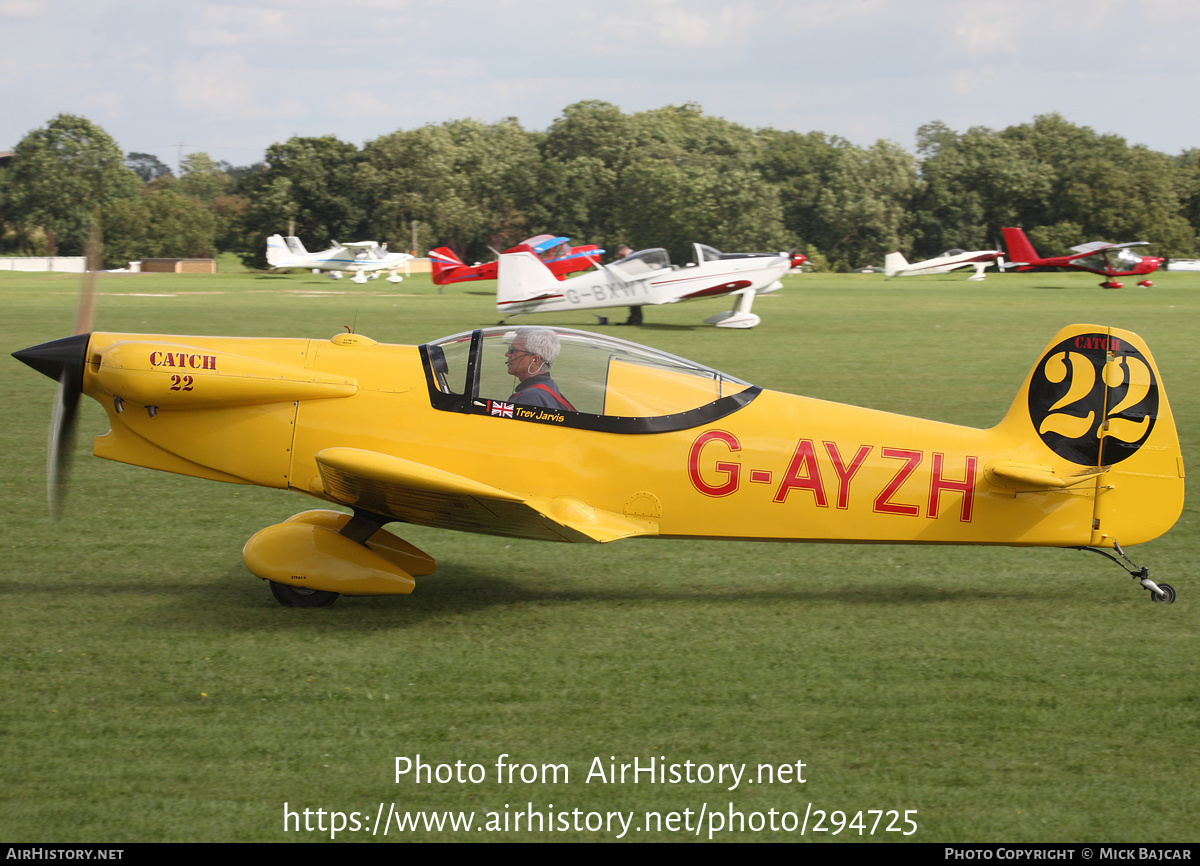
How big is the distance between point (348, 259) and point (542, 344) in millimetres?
53639

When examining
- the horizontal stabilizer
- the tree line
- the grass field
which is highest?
the tree line

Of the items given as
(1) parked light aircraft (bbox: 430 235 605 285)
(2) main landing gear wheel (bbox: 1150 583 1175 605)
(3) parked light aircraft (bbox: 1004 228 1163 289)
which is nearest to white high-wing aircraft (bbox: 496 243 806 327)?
(1) parked light aircraft (bbox: 430 235 605 285)

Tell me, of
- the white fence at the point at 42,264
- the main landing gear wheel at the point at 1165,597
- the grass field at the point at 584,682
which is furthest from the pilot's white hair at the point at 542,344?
the white fence at the point at 42,264

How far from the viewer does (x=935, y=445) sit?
620 centimetres

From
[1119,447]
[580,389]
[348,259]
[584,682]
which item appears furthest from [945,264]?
[584,682]

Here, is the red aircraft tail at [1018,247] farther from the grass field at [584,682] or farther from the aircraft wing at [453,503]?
the aircraft wing at [453,503]

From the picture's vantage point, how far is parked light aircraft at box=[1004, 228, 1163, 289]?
155 ft

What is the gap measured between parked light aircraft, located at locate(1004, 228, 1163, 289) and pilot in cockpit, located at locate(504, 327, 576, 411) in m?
45.3

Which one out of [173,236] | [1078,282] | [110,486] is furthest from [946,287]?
[173,236]

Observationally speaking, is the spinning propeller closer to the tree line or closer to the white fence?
the white fence
